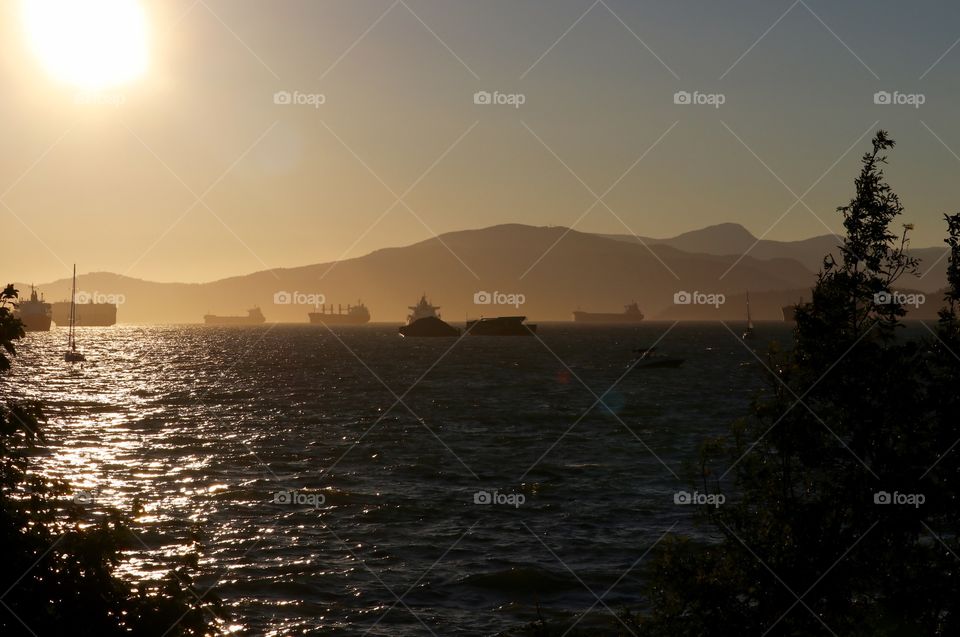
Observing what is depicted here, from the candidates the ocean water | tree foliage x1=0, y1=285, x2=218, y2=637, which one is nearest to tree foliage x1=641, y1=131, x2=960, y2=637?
the ocean water

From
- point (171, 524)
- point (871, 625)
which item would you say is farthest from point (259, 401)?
point (871, 625)

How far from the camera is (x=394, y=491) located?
32.6 m

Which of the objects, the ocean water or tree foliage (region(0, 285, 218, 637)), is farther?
the ocean water

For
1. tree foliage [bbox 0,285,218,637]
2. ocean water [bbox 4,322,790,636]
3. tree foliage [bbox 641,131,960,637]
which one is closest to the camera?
tree foliage [bbox 0,285,218,637]

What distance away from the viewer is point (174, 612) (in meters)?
8.20

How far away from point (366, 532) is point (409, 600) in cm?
621

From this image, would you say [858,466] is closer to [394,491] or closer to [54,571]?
[54,571]

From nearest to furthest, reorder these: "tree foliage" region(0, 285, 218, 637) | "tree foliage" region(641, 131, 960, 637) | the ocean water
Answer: "tree foliage" region(0, 285, 218, 637)
"tree foliage" region(641, 131, 960, 637)
the ocean water

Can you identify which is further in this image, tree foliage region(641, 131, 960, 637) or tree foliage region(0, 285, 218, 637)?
tree foliage region(641, 131, 960, 637)

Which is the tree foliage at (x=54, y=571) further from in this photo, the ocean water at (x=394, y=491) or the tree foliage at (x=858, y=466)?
the tree foliage at (x=858, y=466)

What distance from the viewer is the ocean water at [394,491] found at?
20.8m

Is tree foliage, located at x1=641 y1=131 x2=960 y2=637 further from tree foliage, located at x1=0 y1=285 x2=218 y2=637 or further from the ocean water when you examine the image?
tree foliage, located at x1=0 y1=285 x2=218 y2=637

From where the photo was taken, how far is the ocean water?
68.3 ft

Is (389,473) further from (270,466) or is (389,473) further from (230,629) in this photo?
(230,629)
